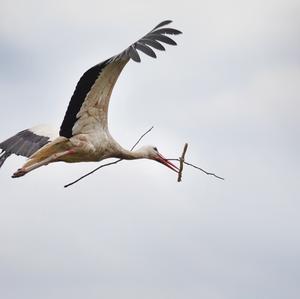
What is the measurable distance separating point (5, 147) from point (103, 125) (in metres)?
2.42

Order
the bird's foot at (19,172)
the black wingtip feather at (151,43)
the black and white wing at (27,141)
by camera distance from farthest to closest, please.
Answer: the black and white wing at (27,141), the bird's foot at (19,172), the black wingtip feather at (151,43)

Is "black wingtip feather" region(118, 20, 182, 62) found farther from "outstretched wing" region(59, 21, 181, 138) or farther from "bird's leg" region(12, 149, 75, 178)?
"bird's leg" region(12, 149, 75, 178)

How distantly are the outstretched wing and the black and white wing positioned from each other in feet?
5.24

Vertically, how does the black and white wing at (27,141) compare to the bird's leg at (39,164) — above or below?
above

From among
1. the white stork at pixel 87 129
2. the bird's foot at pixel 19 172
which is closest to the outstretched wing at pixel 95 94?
the white stork at pixel 87 129

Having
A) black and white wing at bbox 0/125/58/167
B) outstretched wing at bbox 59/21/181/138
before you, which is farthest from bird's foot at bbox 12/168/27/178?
black and white wing at bbox 0/125/58/167

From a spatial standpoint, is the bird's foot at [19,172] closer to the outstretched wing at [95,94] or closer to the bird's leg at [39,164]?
the bird's leg at [39,164]

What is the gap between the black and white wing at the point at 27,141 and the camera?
23.7 meters

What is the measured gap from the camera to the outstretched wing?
2027 centimetres

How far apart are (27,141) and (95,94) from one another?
9.25 ft

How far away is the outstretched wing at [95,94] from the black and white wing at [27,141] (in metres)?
1.60

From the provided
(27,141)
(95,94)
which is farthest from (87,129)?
(27,141)

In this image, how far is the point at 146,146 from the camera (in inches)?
953

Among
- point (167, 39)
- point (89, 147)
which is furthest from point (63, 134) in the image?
point (167, 39)
